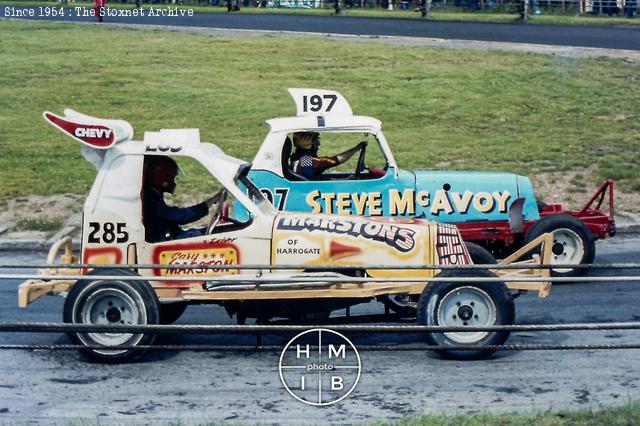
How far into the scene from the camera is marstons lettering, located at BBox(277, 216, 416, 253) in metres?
10.5

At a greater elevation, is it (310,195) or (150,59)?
(150,59)

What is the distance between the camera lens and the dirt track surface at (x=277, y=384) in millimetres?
8992

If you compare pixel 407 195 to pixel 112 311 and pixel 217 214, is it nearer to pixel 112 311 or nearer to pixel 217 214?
pixel 217 214

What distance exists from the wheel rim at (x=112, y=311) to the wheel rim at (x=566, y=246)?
5.40m

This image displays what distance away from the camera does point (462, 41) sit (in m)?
31.0

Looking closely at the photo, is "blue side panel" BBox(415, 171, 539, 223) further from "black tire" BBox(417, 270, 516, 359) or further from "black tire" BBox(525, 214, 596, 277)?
"black tire" BBox(417, 270, 516, 359)

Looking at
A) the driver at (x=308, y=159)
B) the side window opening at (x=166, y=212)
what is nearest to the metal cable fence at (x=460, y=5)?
the driver at (x=308, y=159)

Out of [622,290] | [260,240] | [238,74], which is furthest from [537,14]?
[260,240]

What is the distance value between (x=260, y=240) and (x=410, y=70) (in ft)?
58.9

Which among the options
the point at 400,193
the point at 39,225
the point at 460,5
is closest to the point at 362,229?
the point at 400,193

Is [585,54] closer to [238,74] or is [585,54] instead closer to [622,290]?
[238,74]

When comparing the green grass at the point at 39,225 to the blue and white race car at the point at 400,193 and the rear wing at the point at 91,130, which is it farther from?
the rear wing at the point at 91,130

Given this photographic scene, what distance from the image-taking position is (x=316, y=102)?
1340cm

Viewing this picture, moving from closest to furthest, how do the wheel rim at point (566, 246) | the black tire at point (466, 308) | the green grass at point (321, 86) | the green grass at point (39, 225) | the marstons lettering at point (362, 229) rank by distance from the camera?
1. the black tire at point (466, 308)
2. the marstons lettering at point (362, 229)
3. the wheel rim at point (566, 246)
4. the green grass at point (39, 225)
5. the green grass at point (321, 86)
